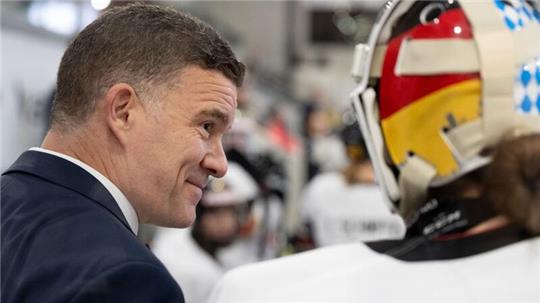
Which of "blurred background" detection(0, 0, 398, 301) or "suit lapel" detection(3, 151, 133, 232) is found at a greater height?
"suit lapel" detection(3, 151, 133, 232)

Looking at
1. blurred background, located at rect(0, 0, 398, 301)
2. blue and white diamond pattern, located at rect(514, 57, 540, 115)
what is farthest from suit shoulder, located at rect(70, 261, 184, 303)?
blurred background, located at rect(0, 0, 398, 301)

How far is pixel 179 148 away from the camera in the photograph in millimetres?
1421

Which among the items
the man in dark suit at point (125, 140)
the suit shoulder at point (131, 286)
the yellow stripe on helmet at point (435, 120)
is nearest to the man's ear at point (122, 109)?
the man in dark suit at point (125, 140)

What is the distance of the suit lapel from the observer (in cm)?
130

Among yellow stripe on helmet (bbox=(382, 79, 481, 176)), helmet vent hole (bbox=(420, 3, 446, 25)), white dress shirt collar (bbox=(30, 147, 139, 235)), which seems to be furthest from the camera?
helmet vent hole (bbox=(420, 3, 446, 25))

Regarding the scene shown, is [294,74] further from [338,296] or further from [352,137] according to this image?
[338,296]

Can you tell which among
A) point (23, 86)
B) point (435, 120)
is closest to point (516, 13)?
point (435, 120)

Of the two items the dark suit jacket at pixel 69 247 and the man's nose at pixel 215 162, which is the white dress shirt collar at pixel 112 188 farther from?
the man's nose at pixel 215 162

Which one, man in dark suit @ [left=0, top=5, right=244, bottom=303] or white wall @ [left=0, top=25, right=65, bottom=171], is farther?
white wall @ [left=0, top=25, right=65, bottom=171]

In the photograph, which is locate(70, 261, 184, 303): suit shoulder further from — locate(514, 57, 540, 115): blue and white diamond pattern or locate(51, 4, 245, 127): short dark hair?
locate(514, 57, 540, 115): blue and white diamond pattern

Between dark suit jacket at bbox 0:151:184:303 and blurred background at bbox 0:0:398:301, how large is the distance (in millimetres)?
670

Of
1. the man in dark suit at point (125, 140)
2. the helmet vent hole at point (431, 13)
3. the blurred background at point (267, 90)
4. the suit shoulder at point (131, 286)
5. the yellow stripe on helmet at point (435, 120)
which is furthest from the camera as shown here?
the blurred background at point (267, 90)

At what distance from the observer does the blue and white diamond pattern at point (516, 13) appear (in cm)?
154

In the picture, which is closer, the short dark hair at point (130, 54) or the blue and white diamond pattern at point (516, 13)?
the short dark hair at point (130, 54)
